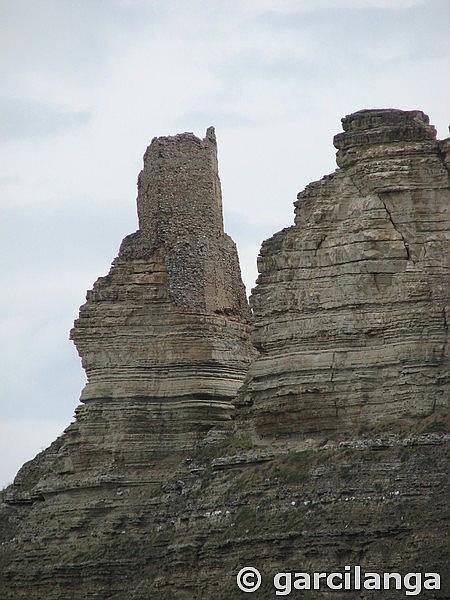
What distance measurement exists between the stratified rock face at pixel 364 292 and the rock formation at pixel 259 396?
0.17ft

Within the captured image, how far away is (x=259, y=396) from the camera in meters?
88.9

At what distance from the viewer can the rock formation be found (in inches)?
3310

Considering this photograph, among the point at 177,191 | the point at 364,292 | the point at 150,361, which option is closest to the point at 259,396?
the point at 364,292

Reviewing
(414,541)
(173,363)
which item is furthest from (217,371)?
(414,541)

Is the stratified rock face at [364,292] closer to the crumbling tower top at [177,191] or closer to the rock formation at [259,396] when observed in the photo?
the rock formation at [259,396]

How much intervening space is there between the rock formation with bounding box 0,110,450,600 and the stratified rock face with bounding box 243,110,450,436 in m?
0.05

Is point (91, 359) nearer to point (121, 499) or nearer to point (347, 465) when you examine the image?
point (121, 499)

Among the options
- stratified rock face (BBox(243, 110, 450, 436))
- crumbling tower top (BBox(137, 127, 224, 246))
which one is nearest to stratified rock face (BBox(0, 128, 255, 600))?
crumbling tower top (BBox(137, 127, 224, 246))

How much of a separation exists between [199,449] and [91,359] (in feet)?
15.8

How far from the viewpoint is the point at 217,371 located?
9444 centimetres

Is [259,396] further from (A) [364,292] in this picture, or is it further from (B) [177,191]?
(B) [177,191]

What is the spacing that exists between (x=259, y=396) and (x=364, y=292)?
4204mm

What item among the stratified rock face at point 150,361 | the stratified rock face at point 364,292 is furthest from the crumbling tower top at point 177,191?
the stratified rock face at point 364,292

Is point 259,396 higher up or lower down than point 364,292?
lower down
